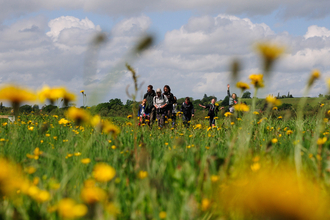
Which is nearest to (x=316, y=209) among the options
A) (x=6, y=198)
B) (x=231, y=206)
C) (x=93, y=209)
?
(x=231, y=206)

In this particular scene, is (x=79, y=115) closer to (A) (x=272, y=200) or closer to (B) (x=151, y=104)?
(A) (x=272, y=200)

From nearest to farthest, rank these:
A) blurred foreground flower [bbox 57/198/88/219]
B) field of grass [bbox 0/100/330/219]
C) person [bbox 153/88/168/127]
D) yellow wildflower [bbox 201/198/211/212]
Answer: blurred foreground flower [bbox 57/198/88/219] → field of grass [bbox 0/100/330/219] → yellow wildflower [bbox 201/198/211/212] → person [bbox 153/88/168/127]

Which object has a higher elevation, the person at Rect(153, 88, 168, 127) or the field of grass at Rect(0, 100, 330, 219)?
the person at Rect(153, 88, 168, 127)

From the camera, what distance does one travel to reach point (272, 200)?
1.10 meters

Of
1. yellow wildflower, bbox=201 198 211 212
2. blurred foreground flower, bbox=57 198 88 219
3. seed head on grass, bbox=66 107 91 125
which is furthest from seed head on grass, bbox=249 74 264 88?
blurred foreground flower, bbox=57 198 88 219

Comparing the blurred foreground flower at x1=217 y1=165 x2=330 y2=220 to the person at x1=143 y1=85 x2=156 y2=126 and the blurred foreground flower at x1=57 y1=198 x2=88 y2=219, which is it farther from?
the person at x1=143 y1=85 x2=156 y2=126

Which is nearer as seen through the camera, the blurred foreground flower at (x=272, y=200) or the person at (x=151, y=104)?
the blurred foreground flower at (x=272, y=200)

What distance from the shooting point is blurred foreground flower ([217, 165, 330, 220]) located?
1.07 meters

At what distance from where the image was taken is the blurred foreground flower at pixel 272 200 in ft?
3.50

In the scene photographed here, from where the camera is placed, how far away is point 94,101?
99 cm

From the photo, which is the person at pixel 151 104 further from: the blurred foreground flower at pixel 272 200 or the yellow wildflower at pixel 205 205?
the yellow wildflower at pixel 205 205

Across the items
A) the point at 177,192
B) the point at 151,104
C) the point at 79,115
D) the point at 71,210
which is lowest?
the point at 177,192

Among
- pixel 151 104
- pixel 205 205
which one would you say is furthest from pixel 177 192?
pixel 151 104

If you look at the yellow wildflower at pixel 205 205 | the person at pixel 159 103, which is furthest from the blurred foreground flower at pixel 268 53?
the person at pixel 159 103
